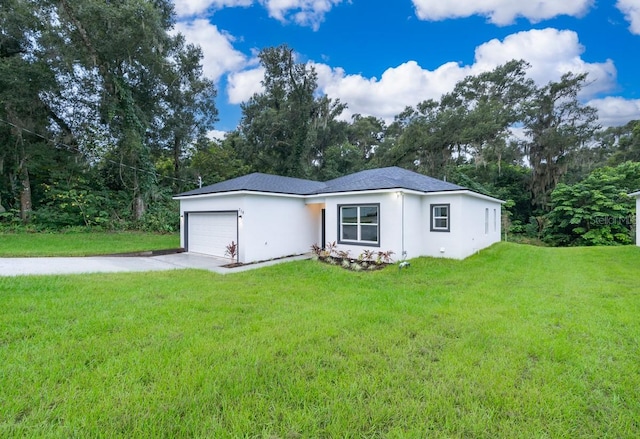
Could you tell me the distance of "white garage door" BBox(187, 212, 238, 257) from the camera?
1014 centimetres

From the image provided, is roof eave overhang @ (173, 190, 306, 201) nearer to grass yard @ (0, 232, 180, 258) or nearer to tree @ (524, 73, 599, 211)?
grass yard @ (0, 232, 180, 258)

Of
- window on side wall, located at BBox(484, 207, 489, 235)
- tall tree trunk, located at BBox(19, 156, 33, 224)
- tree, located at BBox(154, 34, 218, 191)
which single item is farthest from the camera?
tree, located at BBox(154, 34, 218, 191)

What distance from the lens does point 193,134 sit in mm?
21297

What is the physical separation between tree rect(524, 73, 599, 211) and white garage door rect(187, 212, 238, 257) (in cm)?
2198

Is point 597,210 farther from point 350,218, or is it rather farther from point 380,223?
point 350,218

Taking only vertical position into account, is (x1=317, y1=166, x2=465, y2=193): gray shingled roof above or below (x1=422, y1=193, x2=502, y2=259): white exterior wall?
above

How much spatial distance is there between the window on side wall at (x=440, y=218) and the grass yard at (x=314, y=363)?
4065 millimetres

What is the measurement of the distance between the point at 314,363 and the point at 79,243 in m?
13.8

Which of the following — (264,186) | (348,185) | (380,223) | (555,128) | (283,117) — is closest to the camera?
(380,223)

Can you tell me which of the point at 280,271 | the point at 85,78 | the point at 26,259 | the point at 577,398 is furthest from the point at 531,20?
the point at 85,78

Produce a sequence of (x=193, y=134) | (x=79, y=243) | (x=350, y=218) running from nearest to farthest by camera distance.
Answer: (x=350, y=218), (x=79, y=243), (x=193, y=134)

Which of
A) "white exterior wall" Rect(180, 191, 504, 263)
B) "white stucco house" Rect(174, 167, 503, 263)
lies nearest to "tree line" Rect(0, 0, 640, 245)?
"white stucco house" Rect(174, 167, 503, 263)

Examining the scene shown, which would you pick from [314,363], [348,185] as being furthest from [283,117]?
[314,363]

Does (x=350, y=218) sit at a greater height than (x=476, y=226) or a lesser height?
greater
